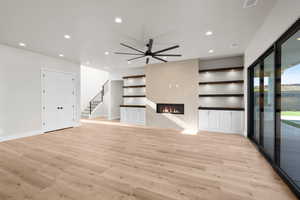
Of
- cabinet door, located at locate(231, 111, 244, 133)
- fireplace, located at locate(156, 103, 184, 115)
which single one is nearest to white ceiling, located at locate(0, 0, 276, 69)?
cabinet door, located at locate(231, 111, 244, 133)

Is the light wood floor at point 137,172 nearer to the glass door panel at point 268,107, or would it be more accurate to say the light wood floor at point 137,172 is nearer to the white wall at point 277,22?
the glass door panel at point 268,107

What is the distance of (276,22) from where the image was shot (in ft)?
7.75

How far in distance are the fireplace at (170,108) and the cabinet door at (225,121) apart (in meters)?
1.57

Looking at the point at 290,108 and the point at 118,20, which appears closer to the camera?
the point at 290,108

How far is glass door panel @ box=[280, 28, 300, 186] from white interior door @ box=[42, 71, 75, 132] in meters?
6.90

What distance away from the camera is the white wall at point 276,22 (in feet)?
6.18

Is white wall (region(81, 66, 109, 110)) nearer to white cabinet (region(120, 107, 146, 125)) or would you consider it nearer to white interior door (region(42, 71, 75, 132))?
white interior door (region(42, 71, 75, 132))

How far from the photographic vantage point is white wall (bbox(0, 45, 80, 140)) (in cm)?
416

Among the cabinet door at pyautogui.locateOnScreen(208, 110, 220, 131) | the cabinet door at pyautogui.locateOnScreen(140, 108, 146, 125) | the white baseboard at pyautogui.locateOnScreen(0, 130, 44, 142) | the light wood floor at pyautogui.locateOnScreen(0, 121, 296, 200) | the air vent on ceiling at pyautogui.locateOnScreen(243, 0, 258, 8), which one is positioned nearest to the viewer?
the light wood floor at pyautogui.locateOnScreen(0, 121, 296, 200)

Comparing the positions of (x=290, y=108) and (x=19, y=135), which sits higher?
(x=290, y=108)

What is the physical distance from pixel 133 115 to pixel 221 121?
4154 mm

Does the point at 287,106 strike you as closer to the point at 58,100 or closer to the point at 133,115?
the point at 133,115

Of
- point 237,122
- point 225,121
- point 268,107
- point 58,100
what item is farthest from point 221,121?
point 58,100

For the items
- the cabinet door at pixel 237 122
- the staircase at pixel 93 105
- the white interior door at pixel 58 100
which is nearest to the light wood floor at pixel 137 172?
the cabinet door at pixel 237 122
